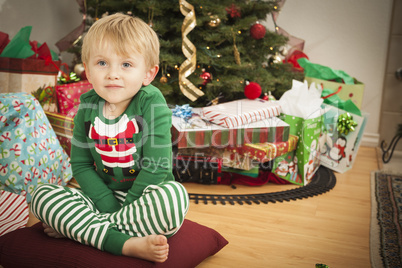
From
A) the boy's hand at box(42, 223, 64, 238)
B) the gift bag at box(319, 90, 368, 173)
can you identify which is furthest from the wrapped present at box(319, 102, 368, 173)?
the boy's hand at box(42, 223, 64, 238)

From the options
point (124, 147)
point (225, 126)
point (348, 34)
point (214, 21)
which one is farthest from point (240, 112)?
point (348, 34)

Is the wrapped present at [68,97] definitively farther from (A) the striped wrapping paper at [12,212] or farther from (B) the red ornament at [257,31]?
(B) the red ornament at [257,31]

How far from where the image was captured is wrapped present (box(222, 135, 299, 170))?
5.07 feet

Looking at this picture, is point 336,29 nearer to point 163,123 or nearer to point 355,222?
point 355,222

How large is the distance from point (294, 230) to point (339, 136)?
33.2 inches

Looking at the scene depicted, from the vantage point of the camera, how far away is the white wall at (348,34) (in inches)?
92.3

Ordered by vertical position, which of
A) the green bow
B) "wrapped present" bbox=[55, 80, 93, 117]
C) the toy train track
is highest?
"wrapped present" bbox=[55, 80, 93, 117]

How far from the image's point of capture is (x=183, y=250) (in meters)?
0.91

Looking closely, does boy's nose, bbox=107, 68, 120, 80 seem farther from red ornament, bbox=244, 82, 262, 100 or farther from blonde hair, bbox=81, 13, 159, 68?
red ornament, bbox=244, 82, 262, 100

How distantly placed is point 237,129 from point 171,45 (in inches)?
19.8

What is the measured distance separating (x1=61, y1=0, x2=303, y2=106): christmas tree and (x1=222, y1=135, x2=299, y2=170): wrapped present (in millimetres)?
307

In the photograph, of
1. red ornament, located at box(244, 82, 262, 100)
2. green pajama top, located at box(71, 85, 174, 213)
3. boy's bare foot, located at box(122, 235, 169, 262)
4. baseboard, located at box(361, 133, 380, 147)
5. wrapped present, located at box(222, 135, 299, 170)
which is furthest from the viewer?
baseboard, located at box(361, 133, 380, 147)

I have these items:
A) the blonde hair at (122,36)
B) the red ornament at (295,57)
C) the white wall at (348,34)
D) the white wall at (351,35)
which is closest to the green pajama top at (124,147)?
the blonde hair at (122,36)

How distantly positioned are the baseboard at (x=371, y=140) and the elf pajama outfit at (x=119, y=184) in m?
1.97
